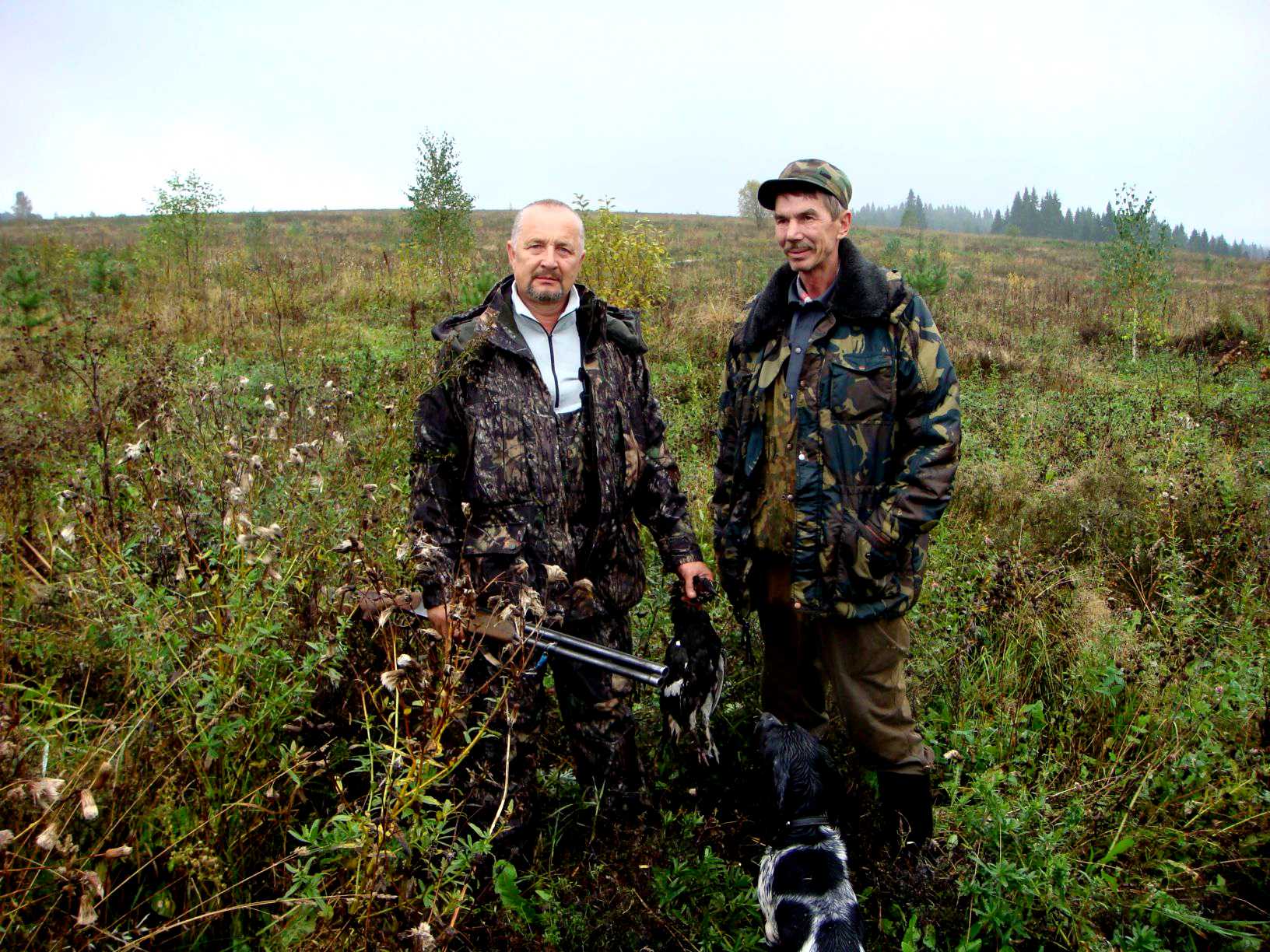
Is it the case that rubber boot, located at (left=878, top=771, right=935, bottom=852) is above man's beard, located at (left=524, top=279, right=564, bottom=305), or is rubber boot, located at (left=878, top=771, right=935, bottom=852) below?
below

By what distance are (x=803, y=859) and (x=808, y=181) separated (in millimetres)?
2150

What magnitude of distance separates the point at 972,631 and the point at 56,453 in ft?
17.7

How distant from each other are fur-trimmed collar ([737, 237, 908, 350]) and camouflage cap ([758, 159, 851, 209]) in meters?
0.18

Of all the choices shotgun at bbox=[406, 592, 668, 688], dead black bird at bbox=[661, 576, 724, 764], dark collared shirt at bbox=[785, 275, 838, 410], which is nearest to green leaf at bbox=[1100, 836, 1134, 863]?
dead black bird at bbox=[661, 576, 724, 764]

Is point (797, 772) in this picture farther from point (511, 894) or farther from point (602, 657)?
point (511, 894)

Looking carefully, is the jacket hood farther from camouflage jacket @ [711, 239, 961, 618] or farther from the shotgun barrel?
the shotgun barrel

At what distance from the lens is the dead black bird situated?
2377 mm

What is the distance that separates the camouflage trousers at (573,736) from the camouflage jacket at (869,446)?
743 millimetres

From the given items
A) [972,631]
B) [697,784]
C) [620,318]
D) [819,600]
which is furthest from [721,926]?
[620,318]

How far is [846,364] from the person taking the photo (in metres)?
2.46

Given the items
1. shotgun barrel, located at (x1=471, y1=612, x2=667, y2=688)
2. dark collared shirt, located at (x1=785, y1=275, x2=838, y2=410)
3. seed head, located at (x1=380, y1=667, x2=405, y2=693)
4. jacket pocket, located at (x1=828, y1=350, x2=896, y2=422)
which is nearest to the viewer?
seed head, located at (x1=380, y1=667, x2=405, y2=693)

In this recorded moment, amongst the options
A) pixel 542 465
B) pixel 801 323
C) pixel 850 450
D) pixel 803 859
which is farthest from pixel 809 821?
pixel 801 323

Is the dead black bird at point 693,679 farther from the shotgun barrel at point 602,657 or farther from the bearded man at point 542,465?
the bearded man at point 542,465

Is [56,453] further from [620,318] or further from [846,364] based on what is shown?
[846,364]
